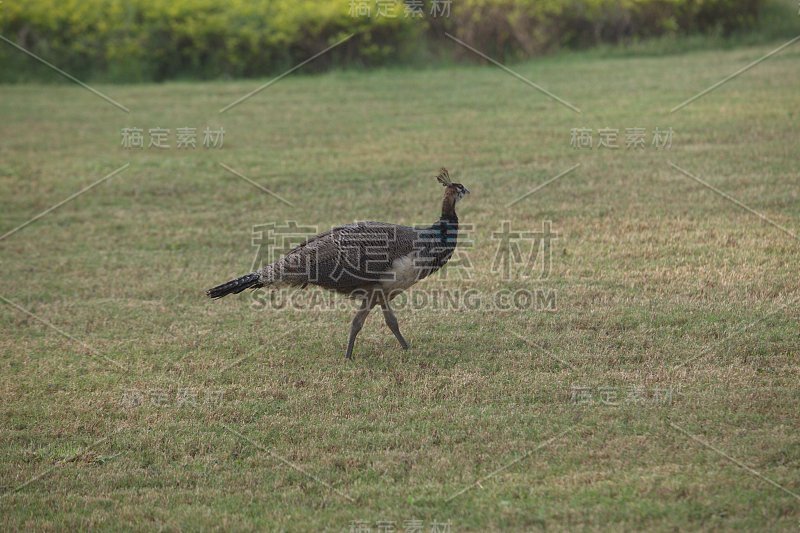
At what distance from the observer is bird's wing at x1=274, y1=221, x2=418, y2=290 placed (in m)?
7.48

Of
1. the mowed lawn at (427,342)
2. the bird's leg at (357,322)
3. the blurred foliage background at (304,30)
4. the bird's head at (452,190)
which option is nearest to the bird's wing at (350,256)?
the bird's leg at (357,322)

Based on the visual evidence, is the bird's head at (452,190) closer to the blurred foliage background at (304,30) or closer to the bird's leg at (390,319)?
the bird's leg at (390,319)

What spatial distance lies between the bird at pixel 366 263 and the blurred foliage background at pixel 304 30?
1176 cm

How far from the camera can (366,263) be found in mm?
7461

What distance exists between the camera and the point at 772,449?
568 cm

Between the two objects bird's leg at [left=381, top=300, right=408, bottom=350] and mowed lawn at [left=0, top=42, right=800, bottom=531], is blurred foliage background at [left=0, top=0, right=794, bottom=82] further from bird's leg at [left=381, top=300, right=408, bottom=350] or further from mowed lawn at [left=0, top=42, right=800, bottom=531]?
bird's leg at [left=381, top=300, right=408, bottom=350]

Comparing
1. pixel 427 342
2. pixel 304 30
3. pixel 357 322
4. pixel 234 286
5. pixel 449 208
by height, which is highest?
pixel 304 30

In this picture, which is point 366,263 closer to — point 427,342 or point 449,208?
point 449,208

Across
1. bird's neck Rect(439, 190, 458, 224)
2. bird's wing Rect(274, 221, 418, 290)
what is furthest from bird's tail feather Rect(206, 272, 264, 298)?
bird's neck Rect(439, 190, 458, 224)

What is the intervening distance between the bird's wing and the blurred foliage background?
11781 mm

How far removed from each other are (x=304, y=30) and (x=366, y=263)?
13.5 metres

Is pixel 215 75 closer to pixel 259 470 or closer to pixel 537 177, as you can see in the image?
pixel 537 177

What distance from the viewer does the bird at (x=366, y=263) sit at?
24.5 feet

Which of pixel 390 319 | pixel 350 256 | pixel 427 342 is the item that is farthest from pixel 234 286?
pixel 427 342
